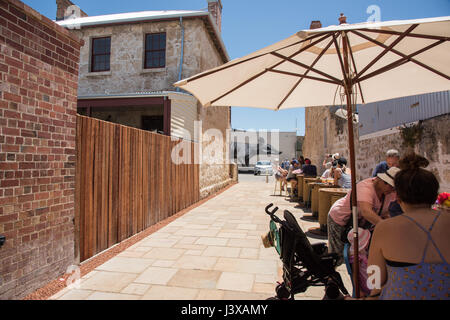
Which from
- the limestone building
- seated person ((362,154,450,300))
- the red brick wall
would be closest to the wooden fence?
the red brick wall

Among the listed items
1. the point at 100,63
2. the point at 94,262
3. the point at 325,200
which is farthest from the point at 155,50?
the point at 94,262

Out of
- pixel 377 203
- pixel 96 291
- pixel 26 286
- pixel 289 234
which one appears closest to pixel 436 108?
pixel 377 203

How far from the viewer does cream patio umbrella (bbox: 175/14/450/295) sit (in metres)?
2.41

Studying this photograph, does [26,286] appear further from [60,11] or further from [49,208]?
[60,11]

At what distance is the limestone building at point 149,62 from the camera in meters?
10.5

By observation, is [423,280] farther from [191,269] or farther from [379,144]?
[379,144]

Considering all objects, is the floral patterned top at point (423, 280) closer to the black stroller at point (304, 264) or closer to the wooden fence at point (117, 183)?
the black stroller at point (304, 264)

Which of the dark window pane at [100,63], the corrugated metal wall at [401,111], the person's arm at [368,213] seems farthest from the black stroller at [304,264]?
the dark window pane at [100,63]

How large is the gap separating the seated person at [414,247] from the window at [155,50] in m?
10.9

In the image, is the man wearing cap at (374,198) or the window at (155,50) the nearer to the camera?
the man wearing cap at (374,198)

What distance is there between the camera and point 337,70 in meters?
3.31

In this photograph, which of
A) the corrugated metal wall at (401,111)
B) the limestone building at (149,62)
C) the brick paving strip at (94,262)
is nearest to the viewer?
the brick paving strip at (94,262)

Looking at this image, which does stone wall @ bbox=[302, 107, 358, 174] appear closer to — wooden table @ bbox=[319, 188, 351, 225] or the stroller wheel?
wooden table @ bbox=[319, 188, 351, 225]

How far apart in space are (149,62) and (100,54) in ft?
7.40
